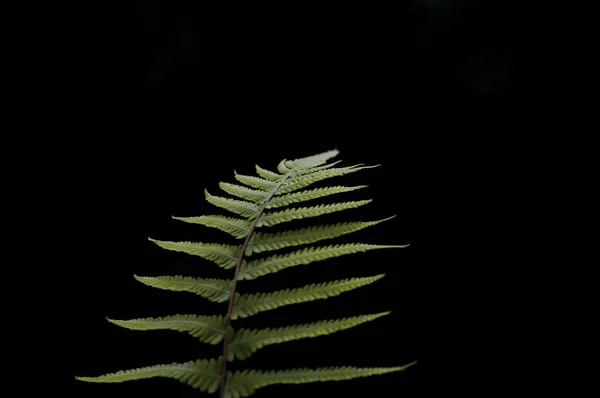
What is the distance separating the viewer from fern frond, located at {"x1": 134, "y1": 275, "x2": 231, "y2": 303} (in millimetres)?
824

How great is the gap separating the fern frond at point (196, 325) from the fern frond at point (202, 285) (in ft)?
0.12

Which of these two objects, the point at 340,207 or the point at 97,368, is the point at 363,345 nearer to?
the point at 97,368

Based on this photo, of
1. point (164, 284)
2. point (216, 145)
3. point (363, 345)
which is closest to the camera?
point (164, 284)

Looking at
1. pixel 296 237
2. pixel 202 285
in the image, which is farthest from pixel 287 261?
pixel 202 285

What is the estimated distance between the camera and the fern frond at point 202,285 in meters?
0.82

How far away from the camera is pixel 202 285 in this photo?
84cm

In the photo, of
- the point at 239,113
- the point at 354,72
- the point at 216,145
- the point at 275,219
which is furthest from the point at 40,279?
the point at 354,72

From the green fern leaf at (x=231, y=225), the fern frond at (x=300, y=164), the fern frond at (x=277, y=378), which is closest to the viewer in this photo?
the fern frond at (x=277, y=378)

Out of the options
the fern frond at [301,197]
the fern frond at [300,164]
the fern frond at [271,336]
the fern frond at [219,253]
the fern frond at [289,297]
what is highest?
the fern frond at [300,164]

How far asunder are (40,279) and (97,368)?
2.17 feet

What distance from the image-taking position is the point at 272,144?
3.32 meters

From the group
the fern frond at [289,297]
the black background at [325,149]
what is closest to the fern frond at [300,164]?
the fern frond at [289,297]

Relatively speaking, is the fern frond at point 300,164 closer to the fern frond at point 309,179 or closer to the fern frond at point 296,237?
the fern frond at point 309,179

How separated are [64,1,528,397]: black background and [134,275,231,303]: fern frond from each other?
136 cm
